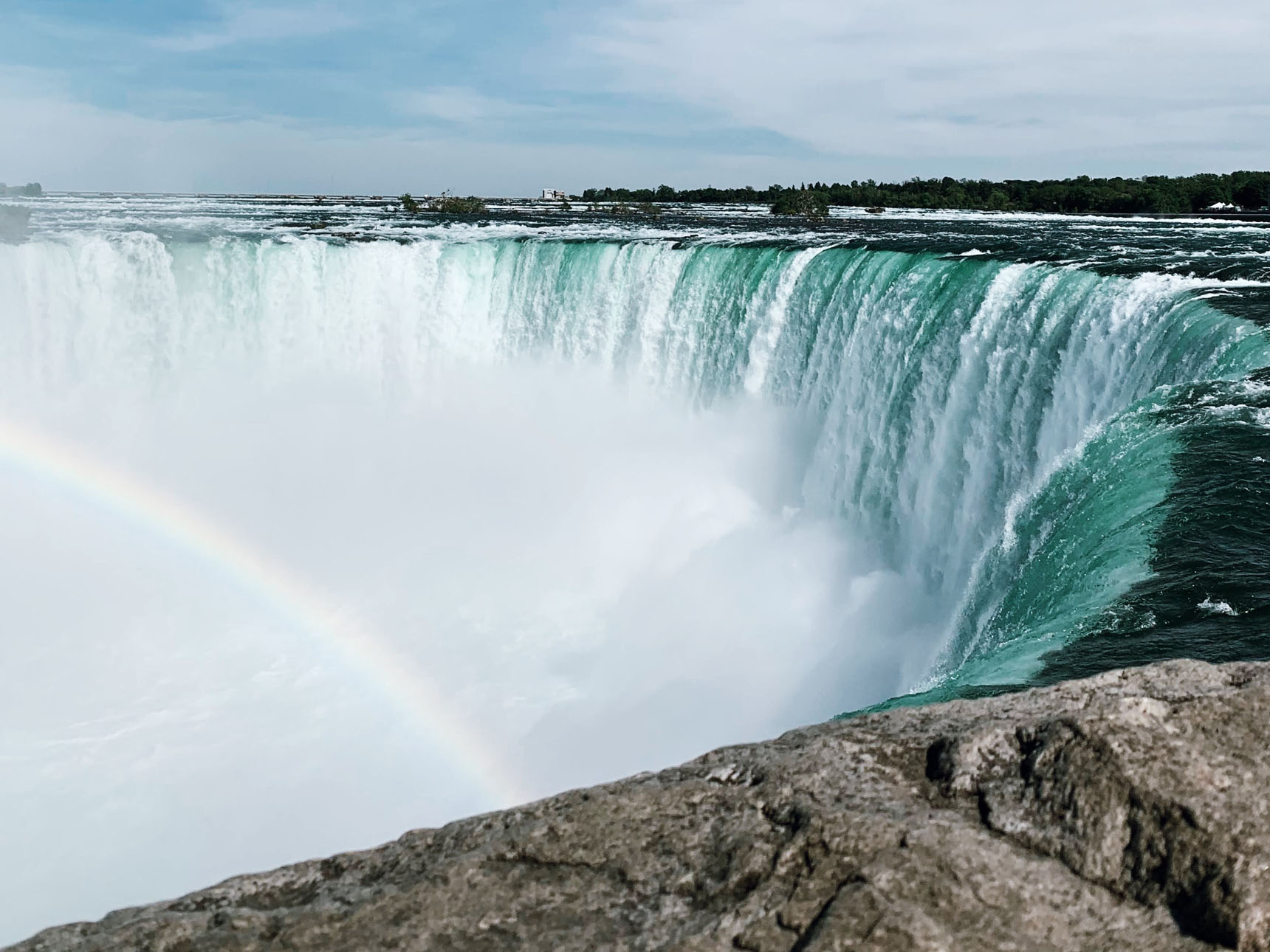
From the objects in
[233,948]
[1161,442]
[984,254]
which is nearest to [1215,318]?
[1161,442]

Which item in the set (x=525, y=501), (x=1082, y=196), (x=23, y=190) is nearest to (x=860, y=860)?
(x=525, y=501)

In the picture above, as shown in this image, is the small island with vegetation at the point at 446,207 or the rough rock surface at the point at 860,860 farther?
the small island with vegetation at the point at 446,207

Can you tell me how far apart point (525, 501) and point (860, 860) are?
18.3 meters

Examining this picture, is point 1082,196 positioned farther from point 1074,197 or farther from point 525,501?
point 525,501

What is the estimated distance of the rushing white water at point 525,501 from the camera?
10641mm

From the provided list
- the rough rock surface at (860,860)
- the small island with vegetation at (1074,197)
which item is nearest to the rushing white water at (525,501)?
the rough rock surface at (860,860)

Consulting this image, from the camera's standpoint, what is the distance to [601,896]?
2.05m

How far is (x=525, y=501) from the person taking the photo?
65.8 feet

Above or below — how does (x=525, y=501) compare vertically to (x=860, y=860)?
below

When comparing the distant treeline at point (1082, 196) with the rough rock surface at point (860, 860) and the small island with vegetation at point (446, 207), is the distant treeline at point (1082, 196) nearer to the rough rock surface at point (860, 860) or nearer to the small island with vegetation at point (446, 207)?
the small island with vegetation at point (446, 207)

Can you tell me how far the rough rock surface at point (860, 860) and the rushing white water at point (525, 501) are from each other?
9.49 ft

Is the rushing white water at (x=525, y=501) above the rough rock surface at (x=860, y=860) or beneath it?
beneath

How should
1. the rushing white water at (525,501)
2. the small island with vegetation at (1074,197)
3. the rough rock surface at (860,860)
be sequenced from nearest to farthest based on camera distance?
1. the rough rock surface at (860,860)
2. the rushing white water at (525,501)
3. the small island with vegetation at (1074,197)

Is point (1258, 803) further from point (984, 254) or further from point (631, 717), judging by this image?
point (984, 254)
